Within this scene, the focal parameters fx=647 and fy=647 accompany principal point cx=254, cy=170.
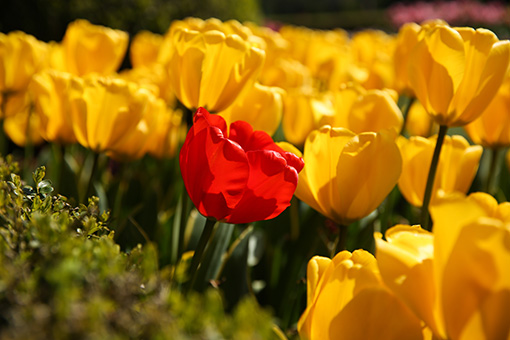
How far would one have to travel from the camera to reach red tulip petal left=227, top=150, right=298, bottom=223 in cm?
100

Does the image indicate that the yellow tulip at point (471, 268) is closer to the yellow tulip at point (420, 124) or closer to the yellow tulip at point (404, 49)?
the yellow tulip at point (404, 49)

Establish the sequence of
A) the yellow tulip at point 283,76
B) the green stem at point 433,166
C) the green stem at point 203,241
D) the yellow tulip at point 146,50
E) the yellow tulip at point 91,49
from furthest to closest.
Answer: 1. the yellow tulip at point 146,50
2. the yellow tulip at point 283,76
3. the yellow tulip at point 91,49
4. the green stem at point 433,166
5. the green stem at point 203,241

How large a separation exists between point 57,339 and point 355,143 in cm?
76

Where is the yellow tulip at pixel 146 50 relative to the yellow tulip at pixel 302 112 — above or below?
below

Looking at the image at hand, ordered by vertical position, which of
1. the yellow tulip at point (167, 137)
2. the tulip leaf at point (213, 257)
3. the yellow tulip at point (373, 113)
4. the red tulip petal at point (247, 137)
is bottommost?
the yellow tulip at point (167, 137)

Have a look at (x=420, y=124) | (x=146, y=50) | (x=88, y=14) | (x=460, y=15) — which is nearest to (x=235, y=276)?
(x=420, y=124)

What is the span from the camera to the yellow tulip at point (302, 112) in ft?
5.93

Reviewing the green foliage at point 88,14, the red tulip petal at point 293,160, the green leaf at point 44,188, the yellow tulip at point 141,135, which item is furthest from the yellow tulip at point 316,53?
the green leaf at point 44,188

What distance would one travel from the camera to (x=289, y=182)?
1021 millimetres

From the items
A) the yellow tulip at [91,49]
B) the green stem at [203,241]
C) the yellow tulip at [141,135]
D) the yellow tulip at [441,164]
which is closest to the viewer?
the green stem at [203,241]

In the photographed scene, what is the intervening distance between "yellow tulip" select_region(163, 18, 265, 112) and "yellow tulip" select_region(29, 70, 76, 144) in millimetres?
405

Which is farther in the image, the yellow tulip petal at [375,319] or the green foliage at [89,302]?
the yellow tulip petal at [375,319]

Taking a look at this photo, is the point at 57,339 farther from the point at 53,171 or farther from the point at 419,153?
the point at 53,171

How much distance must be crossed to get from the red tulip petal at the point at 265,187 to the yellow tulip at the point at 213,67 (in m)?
0.47
